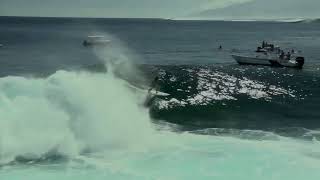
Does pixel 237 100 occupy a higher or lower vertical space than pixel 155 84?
lower

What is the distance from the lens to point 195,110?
4228 cm

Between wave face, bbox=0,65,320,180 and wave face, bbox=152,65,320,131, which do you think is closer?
wave face, bbox=0,65,320,180

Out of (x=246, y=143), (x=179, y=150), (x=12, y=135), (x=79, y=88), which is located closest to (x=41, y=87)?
(x=79, y=88)

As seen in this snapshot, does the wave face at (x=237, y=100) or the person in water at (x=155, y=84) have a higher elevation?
the person in water at (x=155, y=84)

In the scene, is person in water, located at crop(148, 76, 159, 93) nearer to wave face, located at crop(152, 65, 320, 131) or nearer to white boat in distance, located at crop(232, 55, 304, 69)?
wave face, located at crop(152, 65, 320, 131)

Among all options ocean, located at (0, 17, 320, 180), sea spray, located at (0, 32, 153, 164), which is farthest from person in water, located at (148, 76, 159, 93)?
sea spray, located at (0, 32, 153, 164)

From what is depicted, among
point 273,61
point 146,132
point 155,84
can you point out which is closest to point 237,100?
point 155,84

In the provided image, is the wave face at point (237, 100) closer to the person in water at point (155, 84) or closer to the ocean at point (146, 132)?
the ocean at point (146, 132)

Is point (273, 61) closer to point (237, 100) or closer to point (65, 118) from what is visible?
point (237, 100)

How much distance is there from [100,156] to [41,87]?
27.2ft

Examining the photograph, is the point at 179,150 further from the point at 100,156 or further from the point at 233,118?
the point at 233,118

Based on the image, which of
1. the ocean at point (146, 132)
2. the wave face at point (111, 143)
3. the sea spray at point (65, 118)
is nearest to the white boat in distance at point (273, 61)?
the ocean at point (146, 132)

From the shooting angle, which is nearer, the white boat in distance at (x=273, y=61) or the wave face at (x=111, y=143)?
the wave face at (x=111, y=143)

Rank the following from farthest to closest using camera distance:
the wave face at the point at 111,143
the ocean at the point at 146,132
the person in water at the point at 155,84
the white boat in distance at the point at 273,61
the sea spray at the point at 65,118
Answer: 1. the white boat in distance at the point at 273,61
2. the person in water at the point at 155,84
3. the sea spray at the point at 65,118
4. the ocean at the point at 146,132
5. the wave face at the point at 111,143
